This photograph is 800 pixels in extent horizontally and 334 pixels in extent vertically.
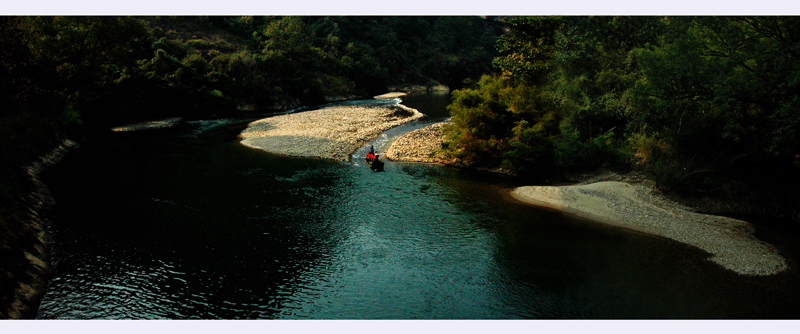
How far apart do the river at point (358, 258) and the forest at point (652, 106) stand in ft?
12.8

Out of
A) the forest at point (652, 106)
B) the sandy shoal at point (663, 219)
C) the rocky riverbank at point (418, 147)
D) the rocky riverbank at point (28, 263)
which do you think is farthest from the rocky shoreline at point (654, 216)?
the rocky riverbank at point (28, 263)

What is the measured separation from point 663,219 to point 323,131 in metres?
35.4

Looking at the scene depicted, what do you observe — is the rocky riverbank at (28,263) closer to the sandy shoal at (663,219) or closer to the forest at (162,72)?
the forest at (162,72)

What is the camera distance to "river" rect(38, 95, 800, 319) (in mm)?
15469

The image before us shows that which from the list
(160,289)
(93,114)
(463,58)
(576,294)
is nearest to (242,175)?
(160,289)

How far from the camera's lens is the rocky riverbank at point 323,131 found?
1649 inches

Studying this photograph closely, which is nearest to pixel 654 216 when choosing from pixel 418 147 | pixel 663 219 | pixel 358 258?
pixel 663 219

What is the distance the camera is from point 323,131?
5056 cm

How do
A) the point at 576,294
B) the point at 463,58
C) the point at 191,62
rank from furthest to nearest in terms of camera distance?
the point at 463,58, the point at 191,62, the point at 576,294

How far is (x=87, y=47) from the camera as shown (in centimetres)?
4756

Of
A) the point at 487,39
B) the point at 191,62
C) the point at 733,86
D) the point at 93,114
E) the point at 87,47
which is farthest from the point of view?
the point at 487,39

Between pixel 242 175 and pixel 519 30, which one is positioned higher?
pixel 519 30

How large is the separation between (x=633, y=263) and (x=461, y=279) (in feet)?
23.8

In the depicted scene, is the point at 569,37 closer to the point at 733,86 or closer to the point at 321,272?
the point at 733,86
